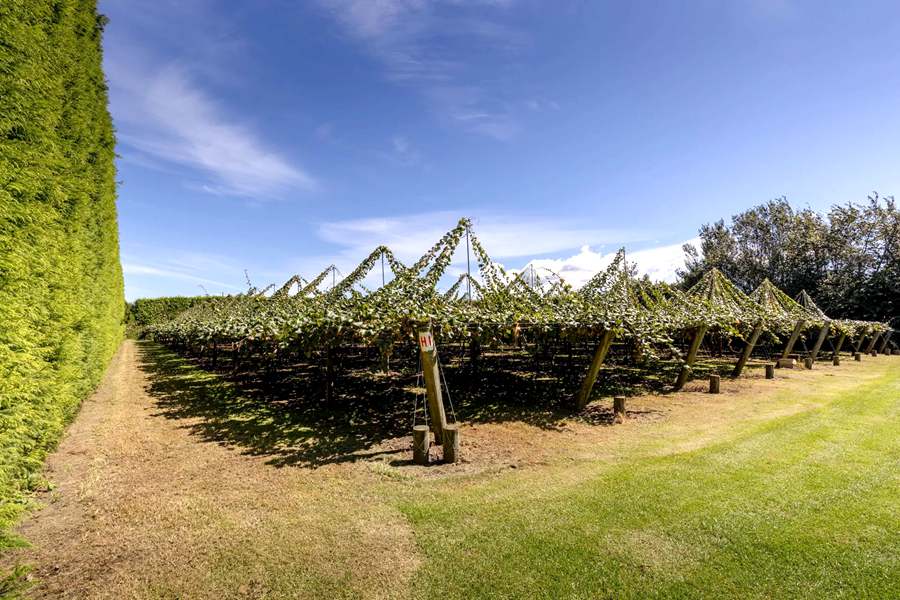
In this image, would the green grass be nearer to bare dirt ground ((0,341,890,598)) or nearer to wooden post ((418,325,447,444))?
bare dirt ground ((0,341,890,598))

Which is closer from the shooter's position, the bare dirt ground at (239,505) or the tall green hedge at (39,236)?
the bare dirt ground at (239,505)

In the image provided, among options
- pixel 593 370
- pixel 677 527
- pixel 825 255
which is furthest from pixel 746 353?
pixel 825 255

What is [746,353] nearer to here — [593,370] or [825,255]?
[593,370]

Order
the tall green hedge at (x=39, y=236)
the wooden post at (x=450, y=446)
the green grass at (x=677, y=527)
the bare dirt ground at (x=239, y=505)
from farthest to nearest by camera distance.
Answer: the wooden post at (x=450, y=446) → the tall green hedge at (x=39, y=236) → the bare dirt ground at (x=239, y=505) → the green grass at (x=677, y=527)

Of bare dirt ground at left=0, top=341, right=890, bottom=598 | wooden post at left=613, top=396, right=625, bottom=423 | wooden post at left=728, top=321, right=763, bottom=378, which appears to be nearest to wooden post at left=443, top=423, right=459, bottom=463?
bare dirt ground at left=0, top=341, right=890, bottom=598

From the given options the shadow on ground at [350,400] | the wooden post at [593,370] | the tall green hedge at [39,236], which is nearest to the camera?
the tall green hedge at [39,236]

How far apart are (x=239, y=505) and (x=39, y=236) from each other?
3.98 meters

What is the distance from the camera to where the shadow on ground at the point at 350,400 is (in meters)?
6.88

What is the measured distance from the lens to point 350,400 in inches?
384

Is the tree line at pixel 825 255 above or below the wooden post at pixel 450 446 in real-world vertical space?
above

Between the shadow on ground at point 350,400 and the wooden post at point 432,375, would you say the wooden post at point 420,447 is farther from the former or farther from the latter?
the shadow on ground at point 350,400

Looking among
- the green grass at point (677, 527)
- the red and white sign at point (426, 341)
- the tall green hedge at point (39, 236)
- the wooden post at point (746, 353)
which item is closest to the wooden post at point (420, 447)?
the green grass at point (677, 527)

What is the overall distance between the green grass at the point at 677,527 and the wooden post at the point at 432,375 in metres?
1.46

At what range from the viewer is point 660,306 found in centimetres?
1167
